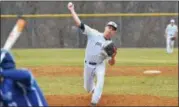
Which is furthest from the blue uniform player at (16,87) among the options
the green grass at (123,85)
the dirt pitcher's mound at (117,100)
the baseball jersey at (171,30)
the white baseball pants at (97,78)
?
the baseball jersey at (171,30)

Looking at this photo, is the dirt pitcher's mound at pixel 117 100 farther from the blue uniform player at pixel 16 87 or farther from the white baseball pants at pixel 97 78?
the blue uniform player at pixel 16 87

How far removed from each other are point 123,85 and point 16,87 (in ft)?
29.2

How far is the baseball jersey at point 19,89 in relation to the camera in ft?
15.5

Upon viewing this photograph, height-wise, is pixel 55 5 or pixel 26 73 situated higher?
pixel 26 73

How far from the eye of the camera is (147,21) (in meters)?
31.7

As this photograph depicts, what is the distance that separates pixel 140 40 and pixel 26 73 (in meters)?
27.2

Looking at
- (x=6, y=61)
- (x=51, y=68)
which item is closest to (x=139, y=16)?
(x=51, y=68)

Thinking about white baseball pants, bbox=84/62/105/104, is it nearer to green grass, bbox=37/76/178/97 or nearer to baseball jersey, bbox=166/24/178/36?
green grass, bbox=37/76/178/97

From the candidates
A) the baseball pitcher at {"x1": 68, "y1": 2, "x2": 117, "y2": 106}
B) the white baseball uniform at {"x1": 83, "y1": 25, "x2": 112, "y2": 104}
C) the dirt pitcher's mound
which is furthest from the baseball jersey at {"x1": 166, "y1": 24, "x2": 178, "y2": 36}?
the white baseball uniform at {"x1": 83, "y1": 25, "x2": 112, "y2": 104}

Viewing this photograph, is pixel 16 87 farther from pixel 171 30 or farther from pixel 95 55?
pixel 171 30

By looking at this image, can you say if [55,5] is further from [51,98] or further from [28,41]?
[51,98]

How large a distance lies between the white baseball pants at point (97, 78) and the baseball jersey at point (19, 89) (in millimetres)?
4517

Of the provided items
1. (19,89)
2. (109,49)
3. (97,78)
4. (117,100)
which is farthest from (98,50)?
(19,89)

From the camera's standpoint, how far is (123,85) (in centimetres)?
1361
